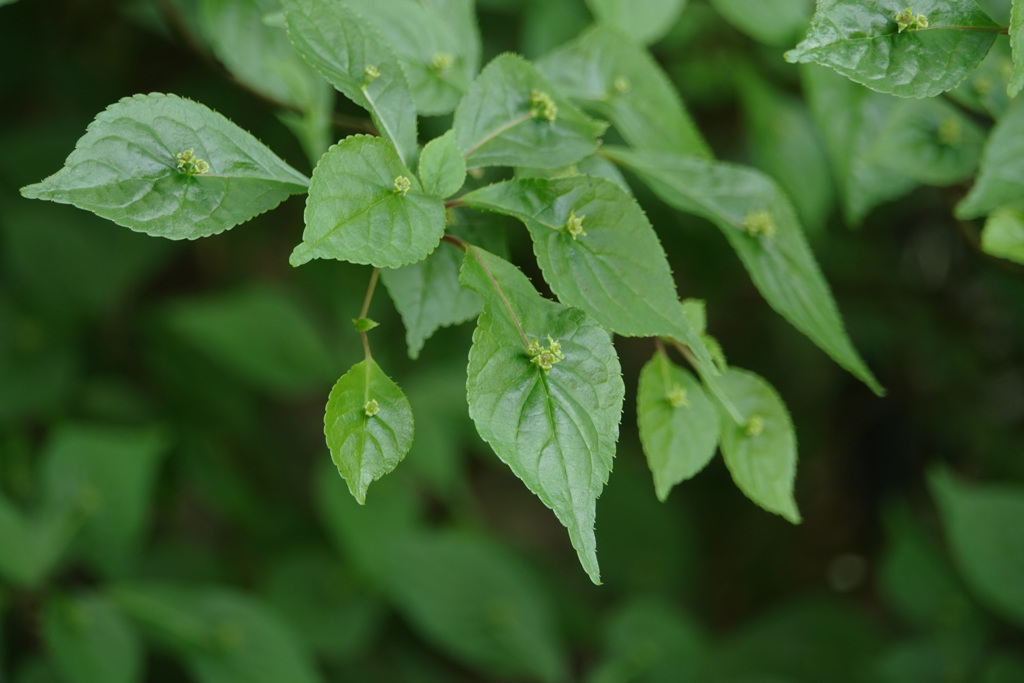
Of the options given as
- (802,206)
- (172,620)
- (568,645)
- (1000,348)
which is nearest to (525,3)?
(802,206)

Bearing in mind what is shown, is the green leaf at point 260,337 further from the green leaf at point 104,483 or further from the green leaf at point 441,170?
the green leaf at point 441,170

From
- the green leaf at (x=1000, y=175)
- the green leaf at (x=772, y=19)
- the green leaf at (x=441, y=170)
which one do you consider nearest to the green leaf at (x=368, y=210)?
the green leaf at (x=441, y=170)

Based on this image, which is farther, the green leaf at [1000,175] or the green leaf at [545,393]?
the green leaf at [1000,175]

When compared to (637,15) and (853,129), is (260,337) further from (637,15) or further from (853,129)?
(853,129)

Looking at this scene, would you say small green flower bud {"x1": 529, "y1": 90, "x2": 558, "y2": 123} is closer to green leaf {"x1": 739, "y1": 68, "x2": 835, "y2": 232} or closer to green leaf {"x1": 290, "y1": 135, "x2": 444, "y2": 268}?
green leaf {"x1": 290, "y1": 135, "x2": 444, "y2": 268}

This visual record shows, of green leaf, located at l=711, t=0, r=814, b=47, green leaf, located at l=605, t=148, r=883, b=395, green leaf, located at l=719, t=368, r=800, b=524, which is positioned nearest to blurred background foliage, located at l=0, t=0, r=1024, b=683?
green leaf, located at l=711, t=0, r=814, b=47

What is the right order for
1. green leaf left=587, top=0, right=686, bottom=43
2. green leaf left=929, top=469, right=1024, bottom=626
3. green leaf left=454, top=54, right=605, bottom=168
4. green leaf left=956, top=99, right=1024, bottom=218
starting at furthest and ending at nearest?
1. green leaf left=929, top=469, right=1024, bottom=626
2. green leaf left=587, top=0, right=686, bottom=43
3. green leaf left=956, top=99, right=1024, bottom=218
4. green leaf left=454, top=54, right=605, bottom=168

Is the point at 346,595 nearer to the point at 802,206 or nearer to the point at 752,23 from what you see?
the point at 802,206

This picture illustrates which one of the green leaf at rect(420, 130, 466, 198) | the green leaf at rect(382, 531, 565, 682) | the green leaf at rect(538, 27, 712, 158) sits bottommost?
the green leaf at rect(382, 531, 565, 682)
